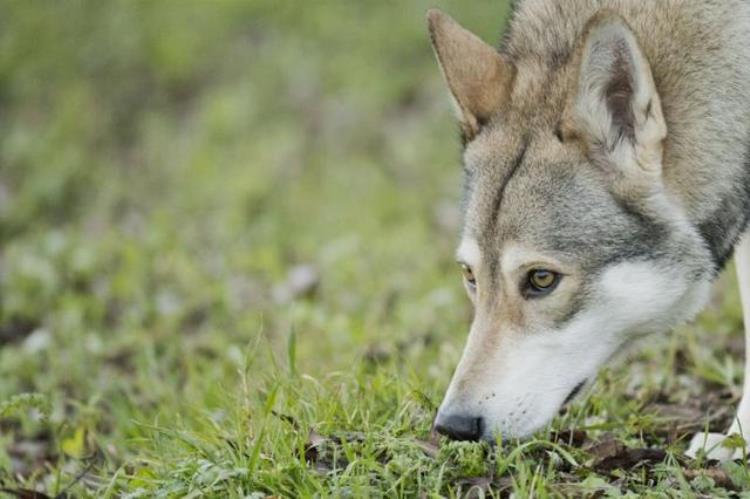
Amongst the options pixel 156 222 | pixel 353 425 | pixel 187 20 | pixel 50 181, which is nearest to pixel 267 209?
pixel 156 222

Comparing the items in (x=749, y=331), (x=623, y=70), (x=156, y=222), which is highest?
(x=623, y=70)

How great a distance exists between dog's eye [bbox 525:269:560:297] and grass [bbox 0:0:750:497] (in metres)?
0.53

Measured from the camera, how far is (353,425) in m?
3.93

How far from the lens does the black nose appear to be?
3598 millimetres

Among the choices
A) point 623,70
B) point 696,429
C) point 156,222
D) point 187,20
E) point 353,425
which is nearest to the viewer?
point 623,70

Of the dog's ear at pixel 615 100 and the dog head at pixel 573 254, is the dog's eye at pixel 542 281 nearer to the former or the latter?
the dog head at pixel 573 254

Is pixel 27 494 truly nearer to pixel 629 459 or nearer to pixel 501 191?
pixel 501 191

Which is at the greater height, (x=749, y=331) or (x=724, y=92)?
(x=724, y=92)

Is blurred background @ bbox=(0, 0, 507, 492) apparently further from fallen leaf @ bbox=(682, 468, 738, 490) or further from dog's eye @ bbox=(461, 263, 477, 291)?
fallen leaf @ bbox=(682, 468, 738, 490)

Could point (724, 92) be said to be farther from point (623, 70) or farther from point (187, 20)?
point (187, 20)

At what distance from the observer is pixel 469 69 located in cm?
414

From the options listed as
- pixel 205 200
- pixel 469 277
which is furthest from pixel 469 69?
pixel 205 200

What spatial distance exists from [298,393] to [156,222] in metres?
4.41

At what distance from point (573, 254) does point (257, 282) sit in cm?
371
